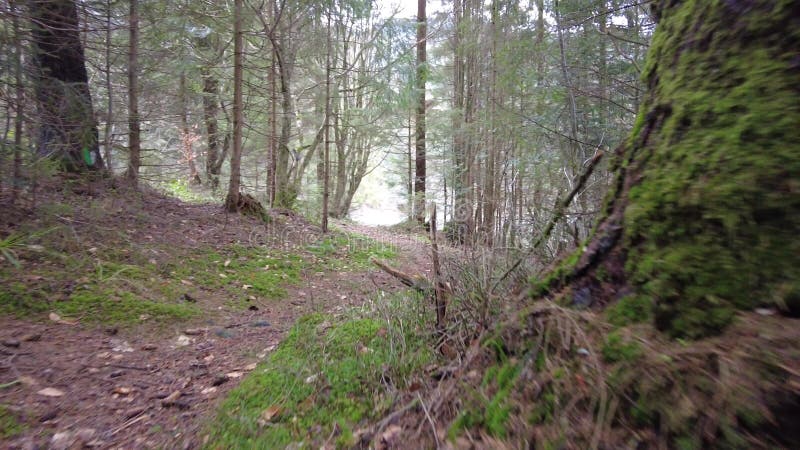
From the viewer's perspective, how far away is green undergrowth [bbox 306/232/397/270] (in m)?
7.88

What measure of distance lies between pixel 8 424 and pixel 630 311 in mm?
3442

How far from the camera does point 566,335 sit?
167cm

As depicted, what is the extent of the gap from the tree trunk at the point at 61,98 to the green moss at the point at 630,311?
5.71m

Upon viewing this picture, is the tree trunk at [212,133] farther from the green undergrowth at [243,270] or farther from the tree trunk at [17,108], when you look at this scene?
the tree trunk at [17,108]

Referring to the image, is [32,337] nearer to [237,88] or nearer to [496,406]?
[496,406]

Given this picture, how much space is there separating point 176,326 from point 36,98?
3.24 meters

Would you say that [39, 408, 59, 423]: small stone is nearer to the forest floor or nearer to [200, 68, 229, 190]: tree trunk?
the forest floor

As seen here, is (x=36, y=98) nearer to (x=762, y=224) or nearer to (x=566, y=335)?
(x=566, y=335)

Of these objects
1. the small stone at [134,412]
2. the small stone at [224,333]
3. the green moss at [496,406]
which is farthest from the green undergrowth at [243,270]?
the green moss at [496,406]

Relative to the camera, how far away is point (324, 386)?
8.84ft

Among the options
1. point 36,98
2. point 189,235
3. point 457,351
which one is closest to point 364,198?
point 189,235

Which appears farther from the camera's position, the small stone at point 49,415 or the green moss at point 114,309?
the green moss at point 114,309

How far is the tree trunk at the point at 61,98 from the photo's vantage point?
14.9 ft

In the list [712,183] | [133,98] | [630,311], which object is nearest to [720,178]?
[712,183]
